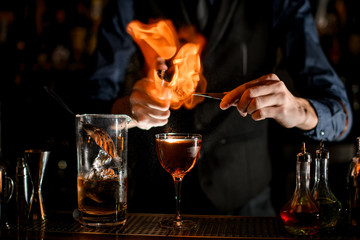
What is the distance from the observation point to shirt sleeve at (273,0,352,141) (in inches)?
77.4

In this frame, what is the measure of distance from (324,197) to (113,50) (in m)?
1.58

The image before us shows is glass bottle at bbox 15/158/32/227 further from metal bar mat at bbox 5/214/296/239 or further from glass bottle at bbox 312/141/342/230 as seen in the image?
glass bottle at bbox 312/141/342/230

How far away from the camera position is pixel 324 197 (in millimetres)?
1292

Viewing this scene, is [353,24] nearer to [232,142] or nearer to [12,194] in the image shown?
[232,142]

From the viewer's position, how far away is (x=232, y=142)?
7.42ft

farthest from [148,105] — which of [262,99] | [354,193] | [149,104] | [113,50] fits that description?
[113,50]

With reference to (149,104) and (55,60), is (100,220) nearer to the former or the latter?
(149,104)

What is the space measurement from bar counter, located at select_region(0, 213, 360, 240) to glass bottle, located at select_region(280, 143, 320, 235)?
0.03 metres

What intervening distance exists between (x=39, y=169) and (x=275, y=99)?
0.89m

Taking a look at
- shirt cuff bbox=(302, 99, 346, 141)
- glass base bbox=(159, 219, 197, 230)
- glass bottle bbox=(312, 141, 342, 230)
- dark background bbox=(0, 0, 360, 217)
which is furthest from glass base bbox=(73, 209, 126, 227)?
dark background bbox=(0, 0, 360, 217)

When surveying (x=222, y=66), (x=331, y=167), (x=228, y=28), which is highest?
(x=228, y=28)

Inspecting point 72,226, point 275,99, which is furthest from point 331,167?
point 72,226

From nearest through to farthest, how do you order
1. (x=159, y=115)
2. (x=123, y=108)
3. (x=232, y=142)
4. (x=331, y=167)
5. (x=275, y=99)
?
(x=275, y=99) → (x=159, y=115) → (x=123, y=108) → (x=232, y=142) → (x=331, y=167)

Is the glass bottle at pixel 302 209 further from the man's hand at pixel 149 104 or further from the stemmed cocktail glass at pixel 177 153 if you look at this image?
the man's hand at pixel 149 104
